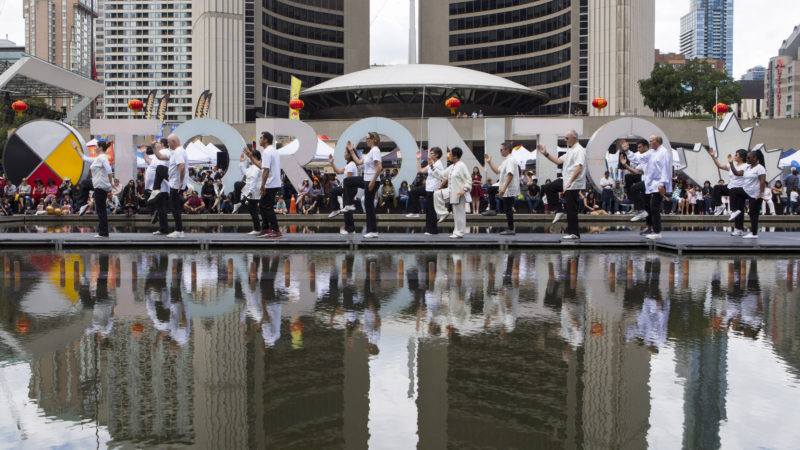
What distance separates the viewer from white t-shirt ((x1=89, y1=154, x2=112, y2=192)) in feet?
43.5

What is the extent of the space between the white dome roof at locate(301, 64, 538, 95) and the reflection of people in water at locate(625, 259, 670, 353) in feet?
229

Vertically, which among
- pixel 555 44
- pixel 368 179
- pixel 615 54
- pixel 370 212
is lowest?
pixel 370 212

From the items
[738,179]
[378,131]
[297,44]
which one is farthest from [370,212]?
[297,44]

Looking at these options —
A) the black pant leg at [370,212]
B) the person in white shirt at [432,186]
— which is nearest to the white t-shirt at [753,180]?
the person in white shirt at [432,186]

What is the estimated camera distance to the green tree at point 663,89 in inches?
2995

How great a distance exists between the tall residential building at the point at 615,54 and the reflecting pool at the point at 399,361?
230 ft

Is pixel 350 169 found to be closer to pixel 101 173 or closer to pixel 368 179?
pixel 368 179

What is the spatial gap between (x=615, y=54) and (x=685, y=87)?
911 cm

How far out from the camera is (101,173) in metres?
13.3

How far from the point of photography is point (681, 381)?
432cm

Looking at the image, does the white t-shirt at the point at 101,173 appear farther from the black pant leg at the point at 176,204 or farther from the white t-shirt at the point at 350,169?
the white t-shirt at the point at 350,169

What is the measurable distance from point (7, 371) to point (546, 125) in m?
19.2

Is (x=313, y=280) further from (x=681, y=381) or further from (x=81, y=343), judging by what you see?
(x=681, y=381)

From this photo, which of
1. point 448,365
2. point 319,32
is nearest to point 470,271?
point 448,365
